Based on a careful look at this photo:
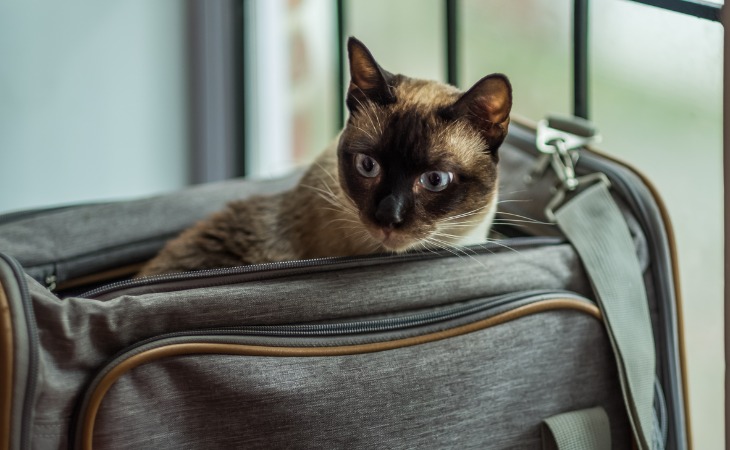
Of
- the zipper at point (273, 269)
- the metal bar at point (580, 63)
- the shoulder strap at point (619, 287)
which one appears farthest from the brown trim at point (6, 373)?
the metal bar at point (580, 63)

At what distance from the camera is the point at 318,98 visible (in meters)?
1.86

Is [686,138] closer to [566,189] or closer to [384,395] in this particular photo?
[566,189]

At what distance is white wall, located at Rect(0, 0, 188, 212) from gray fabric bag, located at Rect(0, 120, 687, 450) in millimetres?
553

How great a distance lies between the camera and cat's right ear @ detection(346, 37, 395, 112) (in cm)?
74

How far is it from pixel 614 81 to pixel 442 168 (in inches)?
21.4

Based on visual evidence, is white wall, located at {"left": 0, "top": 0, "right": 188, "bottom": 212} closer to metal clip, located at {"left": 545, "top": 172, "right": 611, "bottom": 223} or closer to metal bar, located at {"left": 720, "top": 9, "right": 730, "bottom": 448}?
metal clip, located at {"left": 545, "top": 172, "right": 611, "bottom": 223}

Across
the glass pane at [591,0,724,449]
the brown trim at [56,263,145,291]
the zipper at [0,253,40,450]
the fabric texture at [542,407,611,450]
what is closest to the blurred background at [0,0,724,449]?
the glass pane at [591,0,724,449]

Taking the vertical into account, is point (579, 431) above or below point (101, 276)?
below

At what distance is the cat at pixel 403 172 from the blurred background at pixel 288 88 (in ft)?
1.01

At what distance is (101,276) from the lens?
0.96 metres

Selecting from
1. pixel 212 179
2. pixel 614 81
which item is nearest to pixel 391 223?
pixel 614 81

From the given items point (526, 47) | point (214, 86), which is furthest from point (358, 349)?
point (214, 86)

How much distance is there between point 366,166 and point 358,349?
0.66 ft

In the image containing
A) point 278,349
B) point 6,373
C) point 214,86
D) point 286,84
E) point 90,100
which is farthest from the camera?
point 286,84
